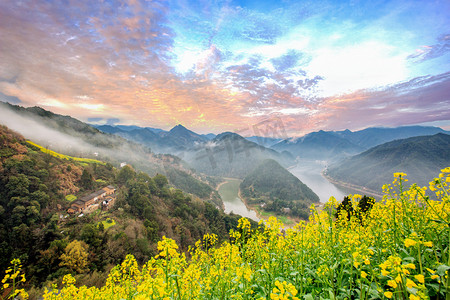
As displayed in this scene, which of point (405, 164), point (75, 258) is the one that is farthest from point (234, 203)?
point (405, 164)

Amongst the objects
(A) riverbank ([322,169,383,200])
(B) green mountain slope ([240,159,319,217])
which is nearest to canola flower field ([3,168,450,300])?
(B) green mountain slope ([240,159,319,217])

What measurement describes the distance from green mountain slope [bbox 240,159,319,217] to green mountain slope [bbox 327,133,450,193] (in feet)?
158

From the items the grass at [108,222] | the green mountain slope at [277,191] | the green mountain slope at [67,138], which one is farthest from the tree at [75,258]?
the green mountain slope at [277,191]

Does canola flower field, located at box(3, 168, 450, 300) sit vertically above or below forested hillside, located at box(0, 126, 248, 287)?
above

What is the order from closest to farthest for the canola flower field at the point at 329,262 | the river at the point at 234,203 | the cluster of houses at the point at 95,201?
1. the canola flower field at the point at 329,262
2. the cluster of houses at the point at 95,201
3. the river at the point at 234,203

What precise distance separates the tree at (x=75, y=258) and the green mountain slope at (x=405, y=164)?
141m

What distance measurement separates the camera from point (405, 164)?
395ft

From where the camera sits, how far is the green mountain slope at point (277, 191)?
86938mm

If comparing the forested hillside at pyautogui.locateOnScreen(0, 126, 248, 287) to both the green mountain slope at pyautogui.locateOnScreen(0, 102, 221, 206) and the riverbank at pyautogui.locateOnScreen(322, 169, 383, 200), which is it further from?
the riverbank at pyautogui.locateOnScreen(322, 169, 383, 200)

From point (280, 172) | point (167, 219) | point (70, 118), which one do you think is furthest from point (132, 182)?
point (70, 118)

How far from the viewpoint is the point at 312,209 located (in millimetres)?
4848

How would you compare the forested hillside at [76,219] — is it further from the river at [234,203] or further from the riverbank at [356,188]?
the riverbank at [356,188]

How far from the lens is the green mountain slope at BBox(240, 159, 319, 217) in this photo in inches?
3423

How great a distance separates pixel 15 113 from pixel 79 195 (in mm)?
75733
